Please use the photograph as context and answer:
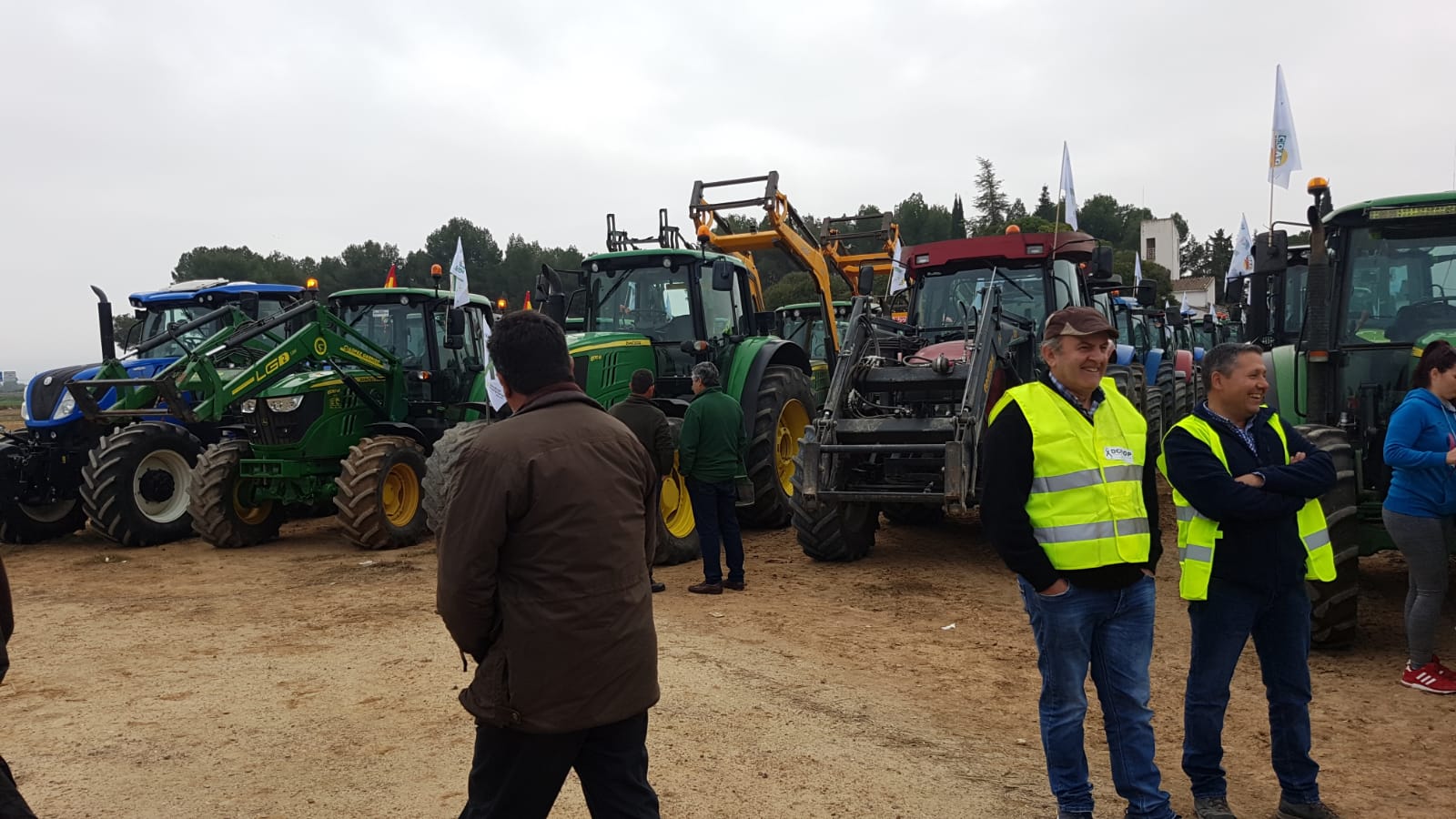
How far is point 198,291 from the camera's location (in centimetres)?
1142

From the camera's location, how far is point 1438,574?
4676 millimetres

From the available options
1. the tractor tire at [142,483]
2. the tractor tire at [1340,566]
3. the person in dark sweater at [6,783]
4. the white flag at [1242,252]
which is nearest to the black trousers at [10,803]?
the person in dark sweater at [6,783]

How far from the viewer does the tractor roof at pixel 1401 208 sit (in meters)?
5.86

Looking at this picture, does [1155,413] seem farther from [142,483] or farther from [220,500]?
[142,483]

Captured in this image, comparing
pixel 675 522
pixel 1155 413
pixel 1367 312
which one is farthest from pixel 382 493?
pixel 1155 413

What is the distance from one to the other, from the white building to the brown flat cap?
58.8 meters

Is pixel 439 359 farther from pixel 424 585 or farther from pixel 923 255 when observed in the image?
pixel 923 255

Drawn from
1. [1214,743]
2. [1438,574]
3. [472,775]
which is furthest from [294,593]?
[1438,574]

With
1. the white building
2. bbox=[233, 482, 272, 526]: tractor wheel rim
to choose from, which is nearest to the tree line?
the white building

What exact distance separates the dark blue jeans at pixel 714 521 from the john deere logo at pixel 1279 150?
16.2 feet

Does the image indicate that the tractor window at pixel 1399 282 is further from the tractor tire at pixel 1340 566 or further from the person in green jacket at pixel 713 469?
the person in green jacket at pixel 713 469

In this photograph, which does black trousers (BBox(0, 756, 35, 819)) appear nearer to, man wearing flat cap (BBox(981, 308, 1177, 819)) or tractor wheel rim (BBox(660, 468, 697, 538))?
man wearing flat cap (BBox(981, 308, 1177, 819))

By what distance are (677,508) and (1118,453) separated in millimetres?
5673

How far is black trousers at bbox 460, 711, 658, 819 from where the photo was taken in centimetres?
246
